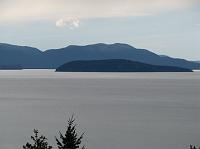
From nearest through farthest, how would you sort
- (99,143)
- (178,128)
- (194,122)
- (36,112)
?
(99,143), (178,128), (194,122), (36,112)

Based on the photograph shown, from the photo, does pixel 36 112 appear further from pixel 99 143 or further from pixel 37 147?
A: pixel 37 147

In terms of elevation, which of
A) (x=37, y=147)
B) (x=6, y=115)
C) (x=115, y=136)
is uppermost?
(x=6, y=115)

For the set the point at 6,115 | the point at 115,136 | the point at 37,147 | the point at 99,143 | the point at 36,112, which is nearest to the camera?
the point at 37,147

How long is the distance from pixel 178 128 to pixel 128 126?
776cm

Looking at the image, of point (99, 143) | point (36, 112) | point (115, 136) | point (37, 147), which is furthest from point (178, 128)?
point (37, 147)

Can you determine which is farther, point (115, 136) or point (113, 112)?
point (113, 112)

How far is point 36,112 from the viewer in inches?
3671

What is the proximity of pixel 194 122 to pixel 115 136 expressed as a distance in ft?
72.3

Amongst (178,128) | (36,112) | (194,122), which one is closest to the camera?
(178,128)

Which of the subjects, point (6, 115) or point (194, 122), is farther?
point (6, 115)

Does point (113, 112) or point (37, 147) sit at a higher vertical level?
point (113, 112)

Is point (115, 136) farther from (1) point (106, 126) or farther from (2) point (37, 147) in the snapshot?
(2) point (37, 147)

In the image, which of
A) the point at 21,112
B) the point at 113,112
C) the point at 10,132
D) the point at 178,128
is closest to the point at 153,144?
the point at 178,128

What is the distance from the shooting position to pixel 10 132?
63.1 meters
